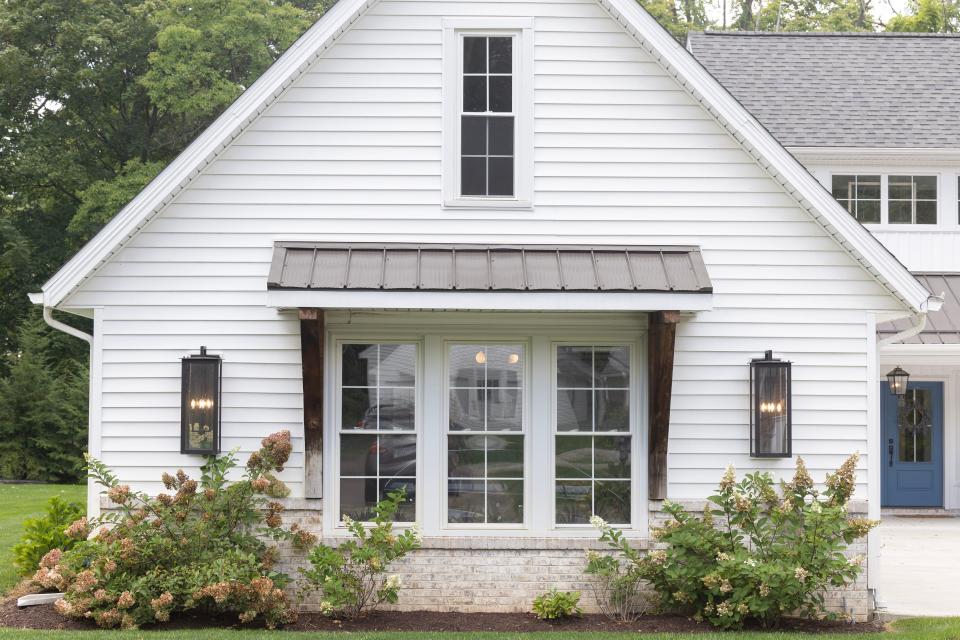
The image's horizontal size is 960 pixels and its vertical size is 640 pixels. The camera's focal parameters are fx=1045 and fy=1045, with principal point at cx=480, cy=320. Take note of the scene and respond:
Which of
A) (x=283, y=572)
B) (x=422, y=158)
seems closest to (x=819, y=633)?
(x=283, y=572)

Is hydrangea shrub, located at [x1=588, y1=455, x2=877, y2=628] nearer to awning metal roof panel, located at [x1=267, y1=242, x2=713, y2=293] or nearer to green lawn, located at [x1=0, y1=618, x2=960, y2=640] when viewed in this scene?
green lawn, located at [x1=0, y1=618, x2=960, y2=640]

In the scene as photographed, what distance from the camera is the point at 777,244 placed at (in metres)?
9.84

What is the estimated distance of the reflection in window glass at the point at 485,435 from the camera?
9852 millimetres

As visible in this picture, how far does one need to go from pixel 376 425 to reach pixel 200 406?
163cm

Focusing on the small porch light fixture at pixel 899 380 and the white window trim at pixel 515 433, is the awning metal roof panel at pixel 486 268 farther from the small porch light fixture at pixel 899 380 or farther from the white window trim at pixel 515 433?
the small porch light fixture at pixel 899 380

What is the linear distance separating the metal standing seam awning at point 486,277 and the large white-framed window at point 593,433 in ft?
3.00

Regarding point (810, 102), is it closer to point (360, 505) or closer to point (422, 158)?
point (422, 158)

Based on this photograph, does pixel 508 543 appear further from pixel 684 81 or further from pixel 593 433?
pixel 684 81

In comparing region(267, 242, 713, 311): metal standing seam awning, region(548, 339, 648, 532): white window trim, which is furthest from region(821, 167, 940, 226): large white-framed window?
region(548, 339, 648, 532): white window trim

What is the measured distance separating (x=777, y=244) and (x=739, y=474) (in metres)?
2.18

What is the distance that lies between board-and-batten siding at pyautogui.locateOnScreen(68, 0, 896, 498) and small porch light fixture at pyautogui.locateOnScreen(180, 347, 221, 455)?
171mm

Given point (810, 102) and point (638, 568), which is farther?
point (810, 102)

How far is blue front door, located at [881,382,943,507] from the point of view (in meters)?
17.2

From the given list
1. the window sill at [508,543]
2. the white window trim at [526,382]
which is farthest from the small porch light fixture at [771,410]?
the window sill at [508,543]
